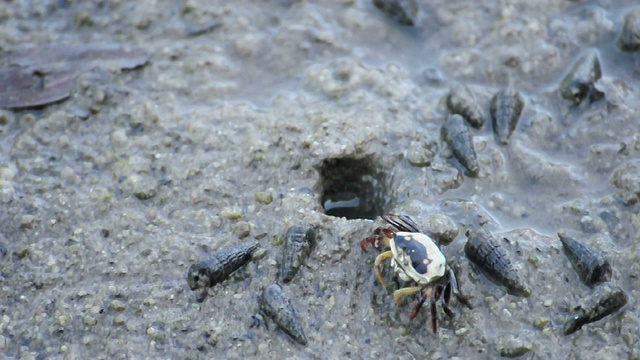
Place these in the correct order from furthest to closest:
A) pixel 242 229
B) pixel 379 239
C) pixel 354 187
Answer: pixel 354 187 < pixel 242 229 < pixel 379 239

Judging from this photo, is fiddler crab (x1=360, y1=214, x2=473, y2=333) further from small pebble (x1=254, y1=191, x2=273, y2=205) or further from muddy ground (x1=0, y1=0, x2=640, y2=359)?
small pebble (x1=254, y1=191, x2=273, y2=205)

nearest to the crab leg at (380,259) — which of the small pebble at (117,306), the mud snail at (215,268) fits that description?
the mud snail at (215,268)

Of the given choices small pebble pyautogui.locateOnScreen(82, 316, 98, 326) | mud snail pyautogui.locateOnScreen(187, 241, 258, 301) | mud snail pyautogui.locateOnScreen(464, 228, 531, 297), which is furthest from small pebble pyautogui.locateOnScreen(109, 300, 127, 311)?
mud snail pyautogui.locateOnScreen(464, 228, 531, 297)

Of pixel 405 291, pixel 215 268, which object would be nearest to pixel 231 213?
pixel 215 268

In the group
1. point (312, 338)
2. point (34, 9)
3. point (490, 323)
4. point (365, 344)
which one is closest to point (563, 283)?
point (490, 323)

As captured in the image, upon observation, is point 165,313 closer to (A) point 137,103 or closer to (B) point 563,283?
(A) point 137,103

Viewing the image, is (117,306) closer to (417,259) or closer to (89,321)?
(89,321)
